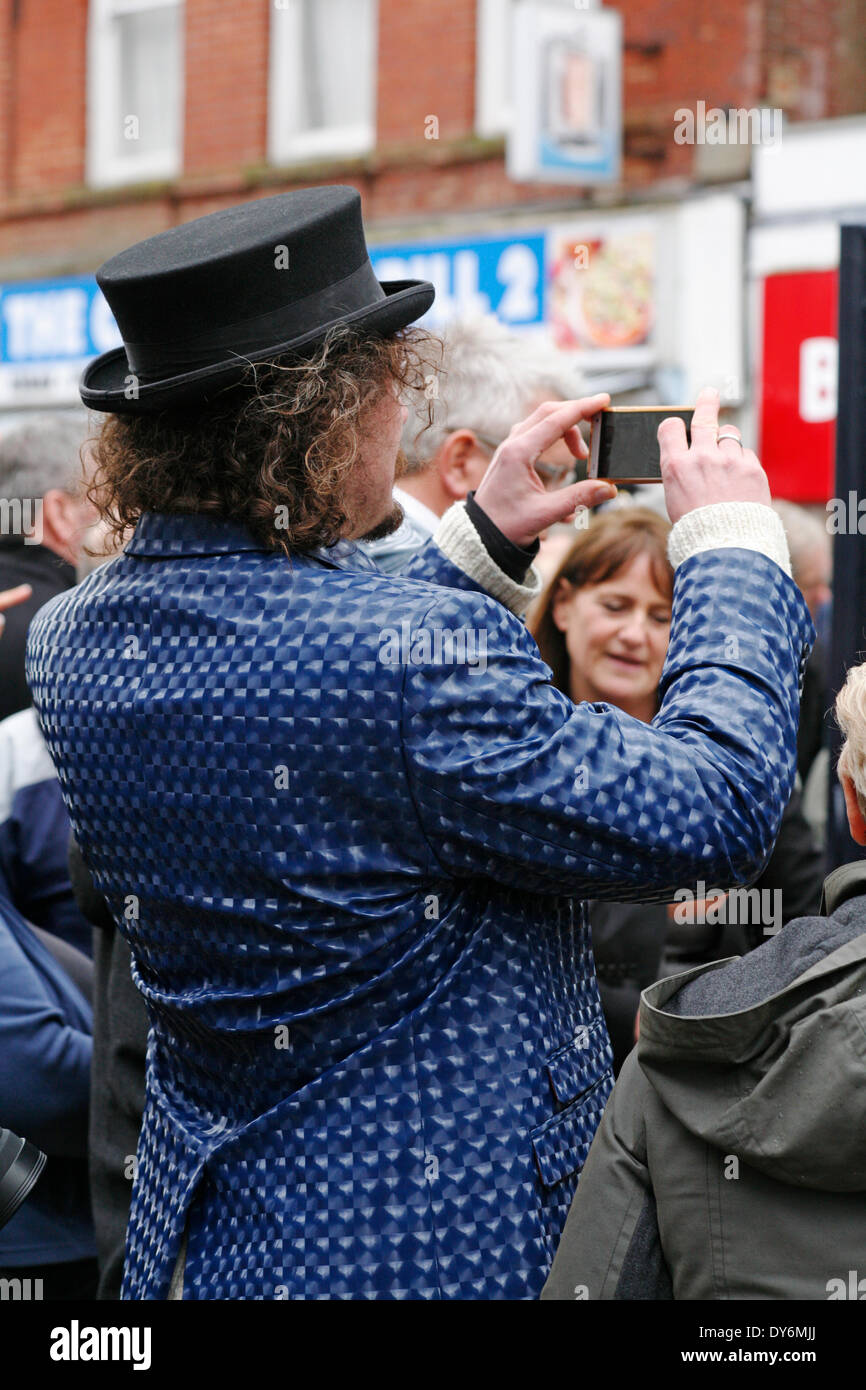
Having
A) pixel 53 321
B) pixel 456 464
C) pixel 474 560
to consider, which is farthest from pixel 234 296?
pixel 53 321

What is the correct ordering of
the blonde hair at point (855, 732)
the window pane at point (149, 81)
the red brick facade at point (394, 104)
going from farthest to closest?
the window pane at point (149, 81), the red brick facade at point (394, 104), the blonde hair at point (855, 732)

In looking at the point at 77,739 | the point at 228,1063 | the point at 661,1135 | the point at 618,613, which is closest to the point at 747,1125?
the point at 661,1135

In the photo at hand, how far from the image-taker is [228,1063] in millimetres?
1692

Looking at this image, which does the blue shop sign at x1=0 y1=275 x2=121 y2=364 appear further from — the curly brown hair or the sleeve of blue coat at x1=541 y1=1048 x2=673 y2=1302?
the sleeve of blue coat at x1=541 y1=1048 x2=673 y2=1302

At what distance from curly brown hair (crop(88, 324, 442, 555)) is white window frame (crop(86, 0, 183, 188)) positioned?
10.8 m

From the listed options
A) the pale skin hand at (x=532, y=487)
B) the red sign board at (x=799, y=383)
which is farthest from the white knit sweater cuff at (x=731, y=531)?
the red sign board at (x=799, y=383)

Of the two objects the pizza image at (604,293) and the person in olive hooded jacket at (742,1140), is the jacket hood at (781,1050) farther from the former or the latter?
the pizza image at (604,293)

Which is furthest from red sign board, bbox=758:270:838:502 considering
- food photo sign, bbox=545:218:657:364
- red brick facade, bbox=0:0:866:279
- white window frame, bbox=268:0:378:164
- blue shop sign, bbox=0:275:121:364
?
blue shop sign, bbox=0:275:121:364

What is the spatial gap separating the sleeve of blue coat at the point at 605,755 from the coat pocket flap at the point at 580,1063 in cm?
18

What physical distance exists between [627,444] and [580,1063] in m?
0.70

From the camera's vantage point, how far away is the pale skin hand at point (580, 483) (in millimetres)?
1716

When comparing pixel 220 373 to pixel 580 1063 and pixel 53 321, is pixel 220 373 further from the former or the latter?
pixel 53 321

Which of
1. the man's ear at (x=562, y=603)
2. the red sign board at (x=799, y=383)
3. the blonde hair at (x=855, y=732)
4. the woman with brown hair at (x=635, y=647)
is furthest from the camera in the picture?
the red sign board at (x=799, y=383)

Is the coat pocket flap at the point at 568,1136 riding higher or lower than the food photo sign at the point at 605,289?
lower
